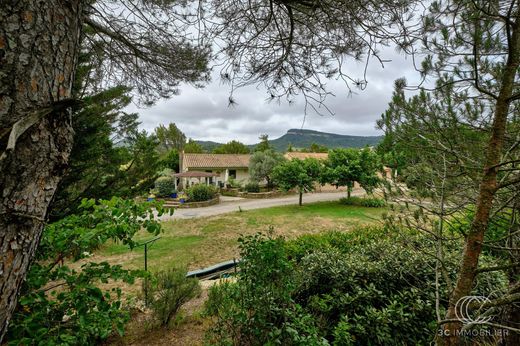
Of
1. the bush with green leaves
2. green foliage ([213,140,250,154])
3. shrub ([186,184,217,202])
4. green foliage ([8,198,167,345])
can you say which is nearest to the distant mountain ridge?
the bush with green leaves

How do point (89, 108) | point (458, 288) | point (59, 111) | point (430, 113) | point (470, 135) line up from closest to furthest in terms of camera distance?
1. point (59, 111)
2. point (458, 288)
3. point (470, 135)
4. point (430, 113)
5. point (89, 108)

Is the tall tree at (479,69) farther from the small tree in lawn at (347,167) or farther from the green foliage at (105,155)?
the small tree in lawn at (347,167)

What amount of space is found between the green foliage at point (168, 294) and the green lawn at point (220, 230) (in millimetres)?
1996

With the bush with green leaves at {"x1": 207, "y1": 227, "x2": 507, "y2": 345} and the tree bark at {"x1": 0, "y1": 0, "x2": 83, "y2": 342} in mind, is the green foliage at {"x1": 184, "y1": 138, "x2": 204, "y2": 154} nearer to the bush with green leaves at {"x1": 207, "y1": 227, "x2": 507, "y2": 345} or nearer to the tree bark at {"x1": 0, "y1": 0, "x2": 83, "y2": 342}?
the bush with green leaves at {"x1": 207, "y1": 227, "x2": 507, "y2": 345}

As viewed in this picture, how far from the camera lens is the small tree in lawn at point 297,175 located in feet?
50.8

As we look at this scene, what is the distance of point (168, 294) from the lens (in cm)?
300

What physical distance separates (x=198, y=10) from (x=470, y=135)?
119 inches

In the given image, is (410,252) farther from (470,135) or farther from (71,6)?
(71,6)

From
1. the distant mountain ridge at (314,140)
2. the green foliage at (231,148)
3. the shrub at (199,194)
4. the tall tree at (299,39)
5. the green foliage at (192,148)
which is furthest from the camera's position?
the green foliage at (231,148)

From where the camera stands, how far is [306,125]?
235cm

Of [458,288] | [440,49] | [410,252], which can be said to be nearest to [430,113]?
[440,49]

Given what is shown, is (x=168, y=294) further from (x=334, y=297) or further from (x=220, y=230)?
(x=220, y=230)

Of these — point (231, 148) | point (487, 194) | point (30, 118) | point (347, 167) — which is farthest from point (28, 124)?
point (231, 148)

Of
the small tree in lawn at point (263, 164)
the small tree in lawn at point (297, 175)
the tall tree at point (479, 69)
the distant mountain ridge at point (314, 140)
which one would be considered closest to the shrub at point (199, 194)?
the small tree in lawn at point (297, 175)
